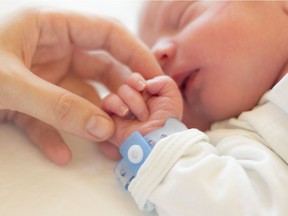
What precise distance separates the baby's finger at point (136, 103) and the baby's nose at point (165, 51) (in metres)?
0.20

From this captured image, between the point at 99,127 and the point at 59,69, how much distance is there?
249 mm

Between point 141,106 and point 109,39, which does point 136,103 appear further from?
point 109,39

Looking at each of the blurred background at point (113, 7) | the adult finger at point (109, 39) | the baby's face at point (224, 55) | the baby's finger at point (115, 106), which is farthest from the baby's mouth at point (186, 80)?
the blurred background at point (113, 7)

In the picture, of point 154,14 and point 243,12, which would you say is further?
point 154,14

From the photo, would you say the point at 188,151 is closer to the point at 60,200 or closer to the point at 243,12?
the point at 60,200

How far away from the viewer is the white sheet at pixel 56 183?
57 centimetres

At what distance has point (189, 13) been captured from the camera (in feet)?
2.88

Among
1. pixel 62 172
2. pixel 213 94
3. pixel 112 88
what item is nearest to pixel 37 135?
pixel 62 172

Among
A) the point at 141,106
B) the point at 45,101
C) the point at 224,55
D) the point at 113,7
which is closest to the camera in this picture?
the point at 45,101

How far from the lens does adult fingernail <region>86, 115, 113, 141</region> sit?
0.59 meters

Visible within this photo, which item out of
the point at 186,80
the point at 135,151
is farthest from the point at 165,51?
the point at 135,151

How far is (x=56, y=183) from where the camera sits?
2.00 ft

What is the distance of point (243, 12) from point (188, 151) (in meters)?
0.35

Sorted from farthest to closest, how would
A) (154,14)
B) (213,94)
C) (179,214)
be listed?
(154,14), (213,94), (179,214)
